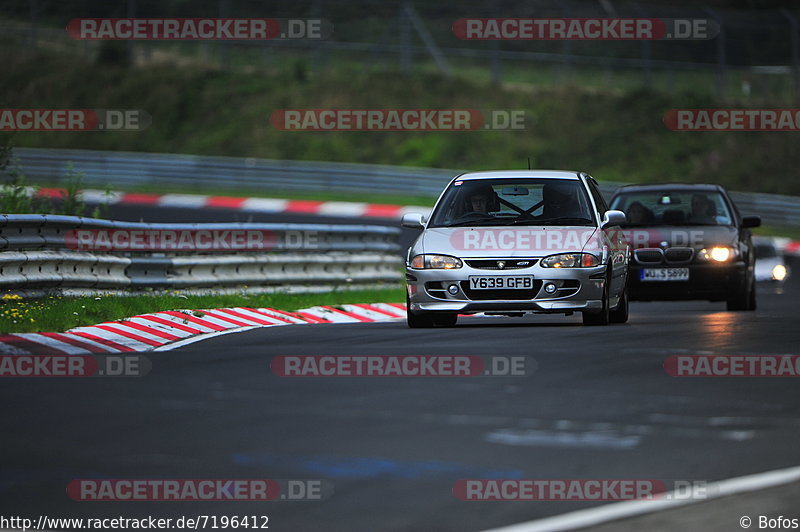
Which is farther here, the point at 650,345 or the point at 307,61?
the point at 307,61

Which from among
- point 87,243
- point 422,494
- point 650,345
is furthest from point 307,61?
point 422,494

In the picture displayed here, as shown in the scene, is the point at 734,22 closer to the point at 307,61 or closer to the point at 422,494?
the point at 307,61

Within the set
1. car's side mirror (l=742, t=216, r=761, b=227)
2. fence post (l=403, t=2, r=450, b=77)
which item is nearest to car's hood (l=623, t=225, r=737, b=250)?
car's side mirror (l=742, t=216, r=761, b=227)

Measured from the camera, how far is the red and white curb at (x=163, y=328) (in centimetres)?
Answer: 1141

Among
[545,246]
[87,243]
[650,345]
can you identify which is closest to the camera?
[650,345]

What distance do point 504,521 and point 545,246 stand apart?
790cm

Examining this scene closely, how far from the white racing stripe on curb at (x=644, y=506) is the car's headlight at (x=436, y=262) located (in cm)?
690

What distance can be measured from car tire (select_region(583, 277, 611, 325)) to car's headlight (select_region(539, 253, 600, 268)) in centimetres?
35

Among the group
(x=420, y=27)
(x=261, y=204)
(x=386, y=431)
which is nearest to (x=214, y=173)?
(x=261, y=204)

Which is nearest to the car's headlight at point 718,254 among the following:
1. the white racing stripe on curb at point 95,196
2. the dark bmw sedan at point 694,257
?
the dark bmw sedan at point 694,257

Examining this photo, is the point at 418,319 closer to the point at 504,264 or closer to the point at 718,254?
the point at 504,264

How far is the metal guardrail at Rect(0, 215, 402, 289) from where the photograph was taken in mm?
13828

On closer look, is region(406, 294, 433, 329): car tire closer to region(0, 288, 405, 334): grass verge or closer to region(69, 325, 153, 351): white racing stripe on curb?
region(0, 288, 405, 334): grass verge

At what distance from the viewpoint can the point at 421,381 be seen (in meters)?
9.56
